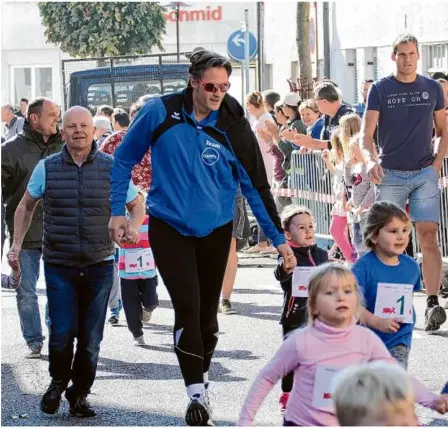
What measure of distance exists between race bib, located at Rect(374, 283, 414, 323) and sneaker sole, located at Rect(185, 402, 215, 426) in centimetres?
105

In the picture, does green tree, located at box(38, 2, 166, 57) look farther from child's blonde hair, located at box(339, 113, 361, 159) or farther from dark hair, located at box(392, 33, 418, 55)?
dark hair, located at box(392, 33, 418, 55)

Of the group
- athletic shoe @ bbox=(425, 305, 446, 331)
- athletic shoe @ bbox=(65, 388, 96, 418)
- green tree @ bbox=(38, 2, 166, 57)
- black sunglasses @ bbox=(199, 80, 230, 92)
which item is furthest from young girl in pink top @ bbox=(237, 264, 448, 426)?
green tree @ bbox=(38, 2, 166, 57)

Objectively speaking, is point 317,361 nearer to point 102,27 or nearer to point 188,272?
point 188,272

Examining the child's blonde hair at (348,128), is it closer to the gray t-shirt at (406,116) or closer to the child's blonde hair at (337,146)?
the child's blonde hair at (337,146)

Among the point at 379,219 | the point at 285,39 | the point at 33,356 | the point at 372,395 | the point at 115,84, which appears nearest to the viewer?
the point at 372,395

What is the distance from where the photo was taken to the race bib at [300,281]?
8164 millimetres

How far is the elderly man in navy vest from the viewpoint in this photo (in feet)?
27.7

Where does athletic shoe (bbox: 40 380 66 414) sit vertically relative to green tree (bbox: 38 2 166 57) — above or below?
below

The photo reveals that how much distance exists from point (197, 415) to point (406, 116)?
3.96m

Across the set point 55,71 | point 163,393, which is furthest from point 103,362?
point 55,71

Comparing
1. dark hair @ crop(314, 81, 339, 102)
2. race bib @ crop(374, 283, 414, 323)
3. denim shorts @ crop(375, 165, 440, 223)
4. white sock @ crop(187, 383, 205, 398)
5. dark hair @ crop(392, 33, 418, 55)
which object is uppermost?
dark hair @ crop(392, 33, 418, 55)

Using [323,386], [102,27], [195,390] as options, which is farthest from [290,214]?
[102,27]

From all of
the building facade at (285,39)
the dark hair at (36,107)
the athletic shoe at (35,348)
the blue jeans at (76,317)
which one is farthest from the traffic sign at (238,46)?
the blue jeans at (76,317)

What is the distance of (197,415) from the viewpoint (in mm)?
7574
